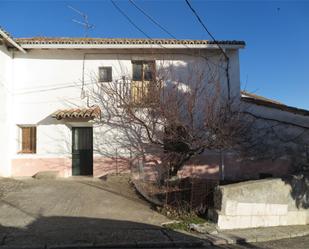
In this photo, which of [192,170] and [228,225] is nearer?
[228,225]

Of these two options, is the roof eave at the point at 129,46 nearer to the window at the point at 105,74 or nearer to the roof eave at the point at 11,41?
the roof eave at the point at 11,41

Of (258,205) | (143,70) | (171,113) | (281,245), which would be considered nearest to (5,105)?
(143,70)

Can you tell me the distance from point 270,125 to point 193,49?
4186 millimetres

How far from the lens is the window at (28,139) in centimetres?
1439

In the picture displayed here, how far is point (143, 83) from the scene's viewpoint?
45.2 ft

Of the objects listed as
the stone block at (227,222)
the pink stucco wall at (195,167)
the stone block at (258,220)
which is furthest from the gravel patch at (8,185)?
the stone block at (258,220)

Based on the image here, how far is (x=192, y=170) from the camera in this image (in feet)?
44.9

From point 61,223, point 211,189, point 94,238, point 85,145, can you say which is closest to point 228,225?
point 211,189

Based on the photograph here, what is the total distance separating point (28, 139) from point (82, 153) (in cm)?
222

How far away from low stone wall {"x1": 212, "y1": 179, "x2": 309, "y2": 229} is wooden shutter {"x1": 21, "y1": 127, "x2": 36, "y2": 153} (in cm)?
878

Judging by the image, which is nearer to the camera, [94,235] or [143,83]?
[94,235]

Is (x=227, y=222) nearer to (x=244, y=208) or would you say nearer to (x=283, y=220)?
(x=244, y=208)

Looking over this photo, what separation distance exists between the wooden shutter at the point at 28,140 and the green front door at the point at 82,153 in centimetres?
158

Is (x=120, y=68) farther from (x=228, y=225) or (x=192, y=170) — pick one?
(x=228, y=225)
